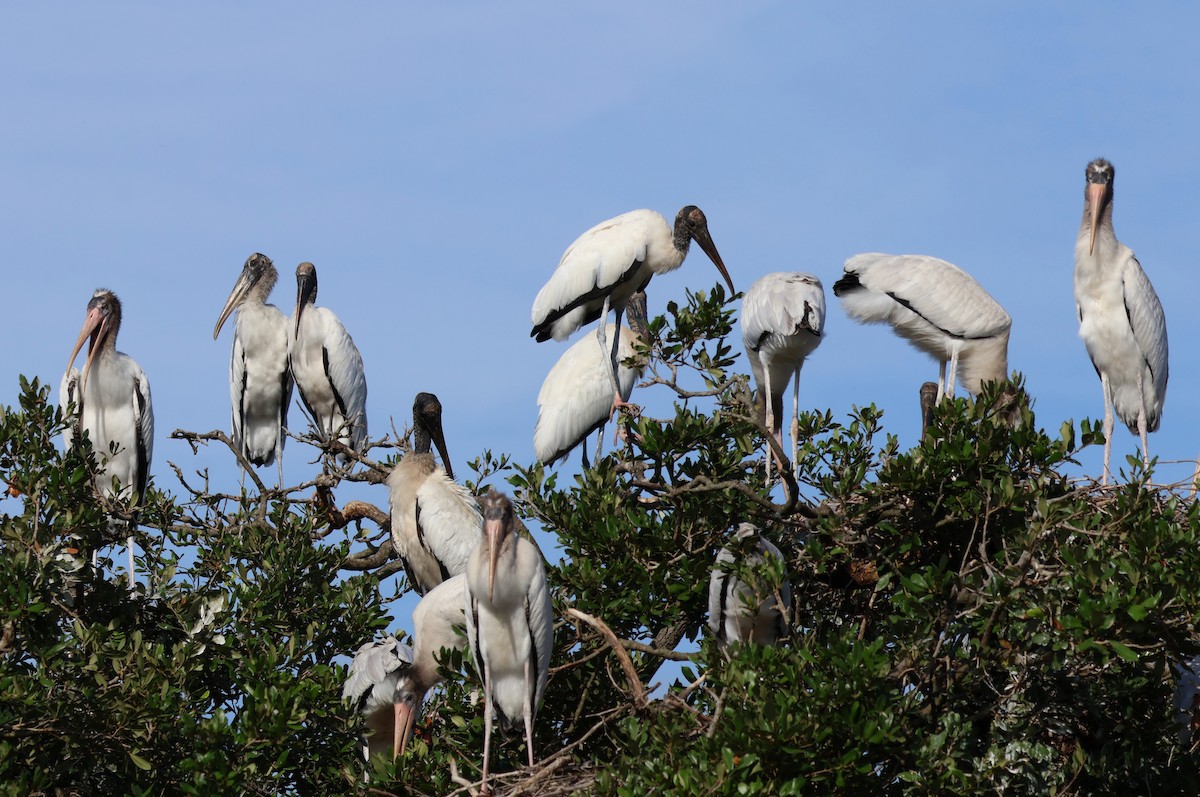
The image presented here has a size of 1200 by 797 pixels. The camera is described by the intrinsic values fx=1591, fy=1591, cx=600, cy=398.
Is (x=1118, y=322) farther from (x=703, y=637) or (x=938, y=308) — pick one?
(x=703, y=637)

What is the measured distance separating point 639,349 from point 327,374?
17.4 ft

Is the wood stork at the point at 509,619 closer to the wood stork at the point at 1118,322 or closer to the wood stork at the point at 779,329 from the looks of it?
the wood stork at the point at 779,329

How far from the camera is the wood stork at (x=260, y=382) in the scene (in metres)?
11.5

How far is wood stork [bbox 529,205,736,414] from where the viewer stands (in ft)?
30.4

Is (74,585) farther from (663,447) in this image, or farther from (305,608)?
(663,447)

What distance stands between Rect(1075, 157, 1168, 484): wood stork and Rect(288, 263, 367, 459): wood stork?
5076 millimetres

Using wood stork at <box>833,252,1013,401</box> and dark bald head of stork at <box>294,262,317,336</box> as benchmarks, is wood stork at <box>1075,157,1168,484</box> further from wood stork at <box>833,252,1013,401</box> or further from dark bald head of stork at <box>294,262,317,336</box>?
dark bald head of stork at <box>294,262,317,336</box>

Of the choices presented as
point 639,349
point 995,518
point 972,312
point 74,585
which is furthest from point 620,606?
point 972,312

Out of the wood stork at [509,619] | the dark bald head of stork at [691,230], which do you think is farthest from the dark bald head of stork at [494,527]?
the dark bald head of stork at [691,230]

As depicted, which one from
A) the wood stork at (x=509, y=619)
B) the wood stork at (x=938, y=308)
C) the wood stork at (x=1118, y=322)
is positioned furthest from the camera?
the wood stork at (x=938, y=308)

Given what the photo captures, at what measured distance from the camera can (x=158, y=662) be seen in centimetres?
623

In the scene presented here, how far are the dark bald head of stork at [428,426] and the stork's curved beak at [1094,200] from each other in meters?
4.05

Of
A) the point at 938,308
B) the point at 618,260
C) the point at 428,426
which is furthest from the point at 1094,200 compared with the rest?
the point at 428,426

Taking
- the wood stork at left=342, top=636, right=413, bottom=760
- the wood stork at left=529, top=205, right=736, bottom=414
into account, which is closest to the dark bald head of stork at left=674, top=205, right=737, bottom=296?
the wood stork at left=529, top=205, right=736, bottom=414
